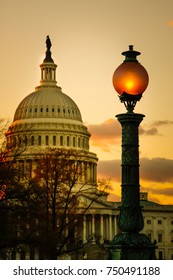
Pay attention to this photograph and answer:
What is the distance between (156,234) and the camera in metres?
149

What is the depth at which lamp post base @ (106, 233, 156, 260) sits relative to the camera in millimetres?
16469

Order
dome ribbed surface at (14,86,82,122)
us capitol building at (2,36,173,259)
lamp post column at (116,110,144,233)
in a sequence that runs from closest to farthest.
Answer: lamp post column at (116,110,144,233) → us capitol building at (2,36,173,259) → dome ribbed surface at (14,86,82,122)

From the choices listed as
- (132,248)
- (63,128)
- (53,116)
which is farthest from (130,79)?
(53,116)

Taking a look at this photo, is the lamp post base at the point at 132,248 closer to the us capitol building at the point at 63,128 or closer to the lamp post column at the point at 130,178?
the lamp post column at the point at 130,178

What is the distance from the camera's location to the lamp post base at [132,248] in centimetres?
1647

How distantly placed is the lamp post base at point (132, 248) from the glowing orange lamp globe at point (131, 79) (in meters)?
2.37

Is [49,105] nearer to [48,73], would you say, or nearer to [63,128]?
[63,128]

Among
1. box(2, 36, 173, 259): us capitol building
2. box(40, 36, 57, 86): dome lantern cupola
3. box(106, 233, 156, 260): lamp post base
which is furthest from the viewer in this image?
box(40, 36, 57, 86): dome lantern cupola

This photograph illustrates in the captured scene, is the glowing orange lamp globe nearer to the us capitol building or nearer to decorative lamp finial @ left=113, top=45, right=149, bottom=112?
decorative lamp finial @ left=113, top=45, right=149, bottom=112

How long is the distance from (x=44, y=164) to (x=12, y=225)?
2277cm

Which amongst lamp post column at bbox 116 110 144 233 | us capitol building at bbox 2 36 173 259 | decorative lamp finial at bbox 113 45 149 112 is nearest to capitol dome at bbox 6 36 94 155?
us capitol building at bbox 2 36 173 259

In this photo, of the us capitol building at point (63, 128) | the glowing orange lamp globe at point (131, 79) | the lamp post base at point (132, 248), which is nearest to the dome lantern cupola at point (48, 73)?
the us capitol building at point (63, 128)
